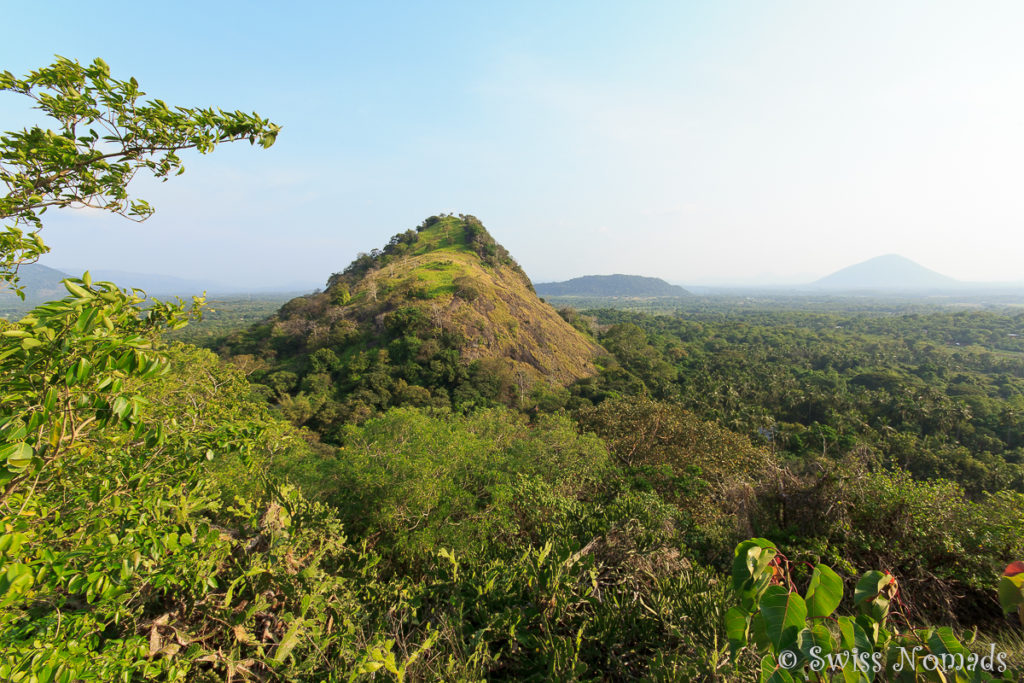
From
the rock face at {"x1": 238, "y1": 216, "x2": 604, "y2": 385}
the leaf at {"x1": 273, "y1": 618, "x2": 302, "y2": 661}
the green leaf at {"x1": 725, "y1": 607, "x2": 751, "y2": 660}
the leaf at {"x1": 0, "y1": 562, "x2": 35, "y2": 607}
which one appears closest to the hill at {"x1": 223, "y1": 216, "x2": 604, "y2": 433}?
the rock face at {"x1": 238, "y1": 216, "x2": 604, "y2": 385}

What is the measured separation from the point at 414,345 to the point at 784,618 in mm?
35120

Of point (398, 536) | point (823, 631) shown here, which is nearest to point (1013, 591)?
point (823, 631)

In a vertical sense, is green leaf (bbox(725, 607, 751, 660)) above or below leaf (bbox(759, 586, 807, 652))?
below

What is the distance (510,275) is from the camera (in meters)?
56.8

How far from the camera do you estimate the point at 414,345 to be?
35219 mm

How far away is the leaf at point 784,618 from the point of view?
56.2 inches

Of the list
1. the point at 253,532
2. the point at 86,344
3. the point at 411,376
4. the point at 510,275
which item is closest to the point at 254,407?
the point at 253,532

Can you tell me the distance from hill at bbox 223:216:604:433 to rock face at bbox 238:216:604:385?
0.13 m

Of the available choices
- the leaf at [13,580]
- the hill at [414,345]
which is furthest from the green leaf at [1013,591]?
the hill at [414,345]

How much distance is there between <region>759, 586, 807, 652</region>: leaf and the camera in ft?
4.69

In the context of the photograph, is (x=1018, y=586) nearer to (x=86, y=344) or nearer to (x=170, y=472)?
(x=86, y=344)

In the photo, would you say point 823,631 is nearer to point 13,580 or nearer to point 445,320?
point 13,580

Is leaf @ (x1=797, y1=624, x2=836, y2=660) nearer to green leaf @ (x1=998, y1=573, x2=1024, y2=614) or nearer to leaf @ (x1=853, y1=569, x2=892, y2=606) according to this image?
leaf @ (x1=853, y1=569, x2=892, y2=606)

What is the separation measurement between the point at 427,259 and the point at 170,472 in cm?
5101
